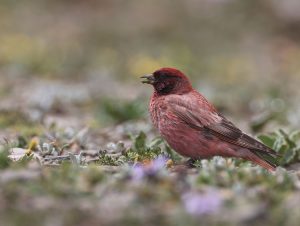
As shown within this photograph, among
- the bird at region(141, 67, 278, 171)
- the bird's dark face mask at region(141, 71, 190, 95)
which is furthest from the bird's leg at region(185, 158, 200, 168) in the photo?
the bird's dark face mask at region(141, 71, 190, 95)

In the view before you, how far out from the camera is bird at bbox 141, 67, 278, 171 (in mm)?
7305

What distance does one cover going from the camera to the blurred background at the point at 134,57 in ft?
35.9

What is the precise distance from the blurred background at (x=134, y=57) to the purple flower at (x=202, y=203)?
4110 millimetres

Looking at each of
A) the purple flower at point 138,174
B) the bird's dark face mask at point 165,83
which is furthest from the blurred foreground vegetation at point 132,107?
the bird's dark face mask at point 165,83

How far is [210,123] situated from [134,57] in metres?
8.76

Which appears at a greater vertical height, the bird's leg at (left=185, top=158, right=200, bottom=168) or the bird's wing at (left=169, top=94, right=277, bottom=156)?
the bird's wing at (left=169, top=94, right=277, bottom=156)

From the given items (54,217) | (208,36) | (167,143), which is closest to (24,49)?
(208,36)

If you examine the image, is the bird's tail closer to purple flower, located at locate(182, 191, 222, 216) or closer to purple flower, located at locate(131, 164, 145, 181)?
purple flower, located at locate(131, 164, 145, 181)

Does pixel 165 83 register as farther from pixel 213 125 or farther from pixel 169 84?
pixel 213 125

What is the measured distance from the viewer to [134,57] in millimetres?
16094

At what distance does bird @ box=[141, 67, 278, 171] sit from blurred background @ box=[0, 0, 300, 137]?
201 centimetres

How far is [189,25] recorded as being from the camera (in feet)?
60.8

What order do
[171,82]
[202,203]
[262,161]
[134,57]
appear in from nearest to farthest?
[202,203] < [262,161] < [171,82] < [134,57]

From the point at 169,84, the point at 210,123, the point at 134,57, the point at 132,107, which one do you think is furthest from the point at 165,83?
the point at 134,57
